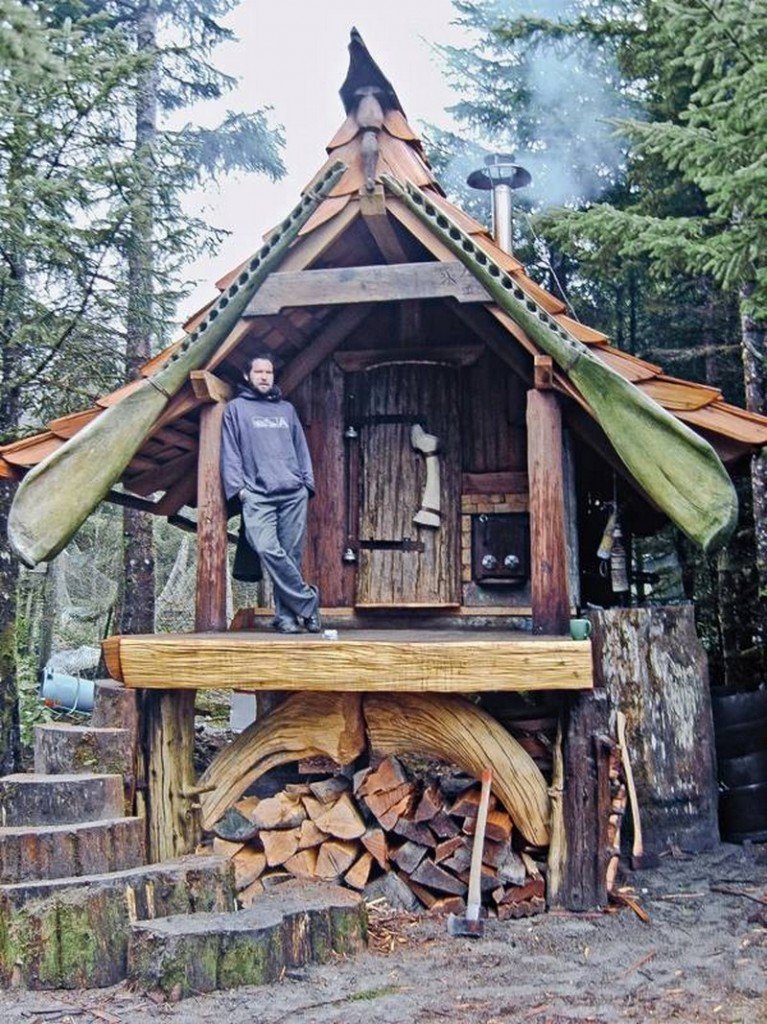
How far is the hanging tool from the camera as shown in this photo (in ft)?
17.8

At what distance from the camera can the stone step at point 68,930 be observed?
4.57m

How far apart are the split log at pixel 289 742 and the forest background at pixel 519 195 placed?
3.86 m

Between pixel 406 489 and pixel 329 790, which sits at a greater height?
pixel 406 489

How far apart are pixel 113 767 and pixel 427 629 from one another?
2.83 metres

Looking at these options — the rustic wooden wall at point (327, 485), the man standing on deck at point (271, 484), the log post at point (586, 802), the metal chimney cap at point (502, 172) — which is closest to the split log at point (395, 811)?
the log post at point (586, 802)

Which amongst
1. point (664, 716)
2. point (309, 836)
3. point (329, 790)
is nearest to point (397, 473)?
point (329, 790)

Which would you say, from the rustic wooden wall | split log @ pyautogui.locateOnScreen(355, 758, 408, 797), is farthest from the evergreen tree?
split log @ pyautogui.locateOnScreen(355, 758, 408, 797)

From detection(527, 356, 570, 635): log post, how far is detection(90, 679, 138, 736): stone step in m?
2.68

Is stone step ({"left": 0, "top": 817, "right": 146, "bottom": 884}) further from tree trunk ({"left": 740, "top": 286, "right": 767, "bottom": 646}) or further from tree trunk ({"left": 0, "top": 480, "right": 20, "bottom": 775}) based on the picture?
tree trunk ({"left": 740, "top": 286, "right": 767, "bottom": 646})

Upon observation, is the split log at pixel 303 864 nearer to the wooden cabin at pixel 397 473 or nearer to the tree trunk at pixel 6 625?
the wooden cabin at pixel 397 473

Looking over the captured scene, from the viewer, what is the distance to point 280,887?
549 cm

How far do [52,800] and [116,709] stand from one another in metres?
0.79

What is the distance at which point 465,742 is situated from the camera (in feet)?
19.8

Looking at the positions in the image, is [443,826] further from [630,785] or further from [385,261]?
[385,261]
